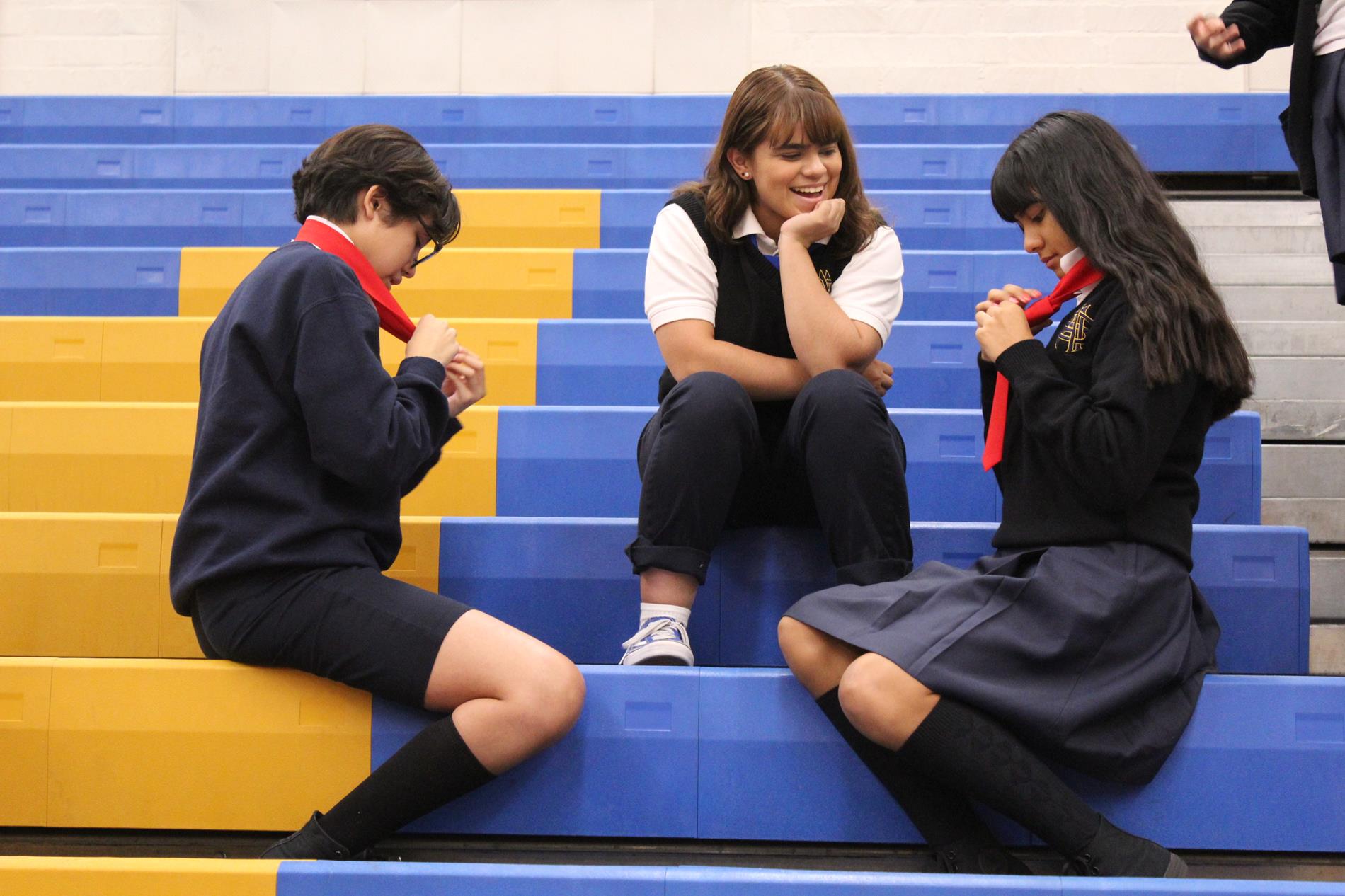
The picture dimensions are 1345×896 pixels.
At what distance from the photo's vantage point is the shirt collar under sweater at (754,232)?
141 cm

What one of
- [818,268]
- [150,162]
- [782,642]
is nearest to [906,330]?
[818,268]

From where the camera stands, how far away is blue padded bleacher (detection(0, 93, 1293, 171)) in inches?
114

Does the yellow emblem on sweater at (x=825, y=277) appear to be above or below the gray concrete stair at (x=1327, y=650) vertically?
above

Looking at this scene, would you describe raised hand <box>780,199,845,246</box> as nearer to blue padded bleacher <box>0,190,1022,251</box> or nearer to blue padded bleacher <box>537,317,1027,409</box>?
blue padded bleacher <box>537,317,1027,409</box>

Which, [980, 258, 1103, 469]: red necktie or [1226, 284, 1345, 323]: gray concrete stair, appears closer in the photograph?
[980, 258, 1103, 469]: red necktie

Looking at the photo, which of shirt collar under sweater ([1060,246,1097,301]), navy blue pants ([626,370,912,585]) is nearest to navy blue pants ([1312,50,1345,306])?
shirt collar under sweater ([1060,246,1097,301])

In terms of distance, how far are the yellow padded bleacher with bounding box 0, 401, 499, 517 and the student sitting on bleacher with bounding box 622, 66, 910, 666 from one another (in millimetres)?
317

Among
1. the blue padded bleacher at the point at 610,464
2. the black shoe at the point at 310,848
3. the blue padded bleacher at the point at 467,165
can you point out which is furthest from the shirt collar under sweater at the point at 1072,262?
the blue padded bleacher at the point at 467,165

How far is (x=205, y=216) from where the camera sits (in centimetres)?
241

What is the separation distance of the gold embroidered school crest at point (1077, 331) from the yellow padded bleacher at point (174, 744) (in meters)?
0.73

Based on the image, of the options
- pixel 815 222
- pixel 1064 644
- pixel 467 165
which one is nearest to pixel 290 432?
pixel 815 222

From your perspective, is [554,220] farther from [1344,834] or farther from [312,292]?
[1344,834]

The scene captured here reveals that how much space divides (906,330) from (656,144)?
1.26 meters

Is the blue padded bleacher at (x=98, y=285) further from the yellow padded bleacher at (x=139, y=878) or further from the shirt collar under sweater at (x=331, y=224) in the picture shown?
the yellow padded bleacher at (x=139, y=878)
